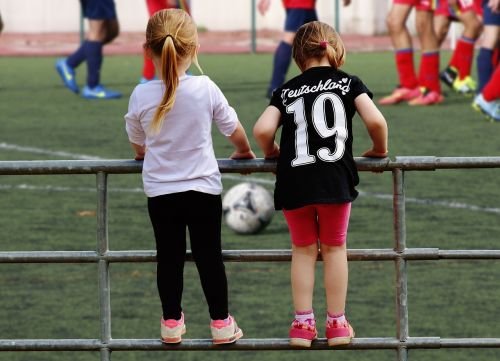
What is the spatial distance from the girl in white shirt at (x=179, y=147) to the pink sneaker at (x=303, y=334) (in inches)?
6.9

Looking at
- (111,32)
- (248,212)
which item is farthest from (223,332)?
(111,32)

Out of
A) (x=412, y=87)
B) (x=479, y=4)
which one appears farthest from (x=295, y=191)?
(x=479, y=4)

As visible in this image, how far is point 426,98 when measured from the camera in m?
14.4

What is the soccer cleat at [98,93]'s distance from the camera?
15656 mm

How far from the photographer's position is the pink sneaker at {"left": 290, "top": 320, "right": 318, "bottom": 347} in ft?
13.0

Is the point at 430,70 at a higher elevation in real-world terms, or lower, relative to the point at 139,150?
higher

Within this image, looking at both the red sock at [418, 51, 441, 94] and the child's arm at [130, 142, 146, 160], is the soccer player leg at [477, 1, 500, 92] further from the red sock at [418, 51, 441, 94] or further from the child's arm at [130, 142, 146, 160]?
the child's arm at [130, 142, 146, 160]

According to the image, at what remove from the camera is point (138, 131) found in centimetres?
400

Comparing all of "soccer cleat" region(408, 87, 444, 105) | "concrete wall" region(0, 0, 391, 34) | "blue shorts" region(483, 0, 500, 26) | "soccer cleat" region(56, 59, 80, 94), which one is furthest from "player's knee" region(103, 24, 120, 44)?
"concrete wall" region(0, 0, 391, 34)

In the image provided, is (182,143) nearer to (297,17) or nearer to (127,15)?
(297,17)

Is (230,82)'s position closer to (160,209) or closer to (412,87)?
(412,87)

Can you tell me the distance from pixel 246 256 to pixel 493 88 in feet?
27.4

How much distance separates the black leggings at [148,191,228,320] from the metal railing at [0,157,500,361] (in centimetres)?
6

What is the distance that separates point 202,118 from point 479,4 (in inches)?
478
